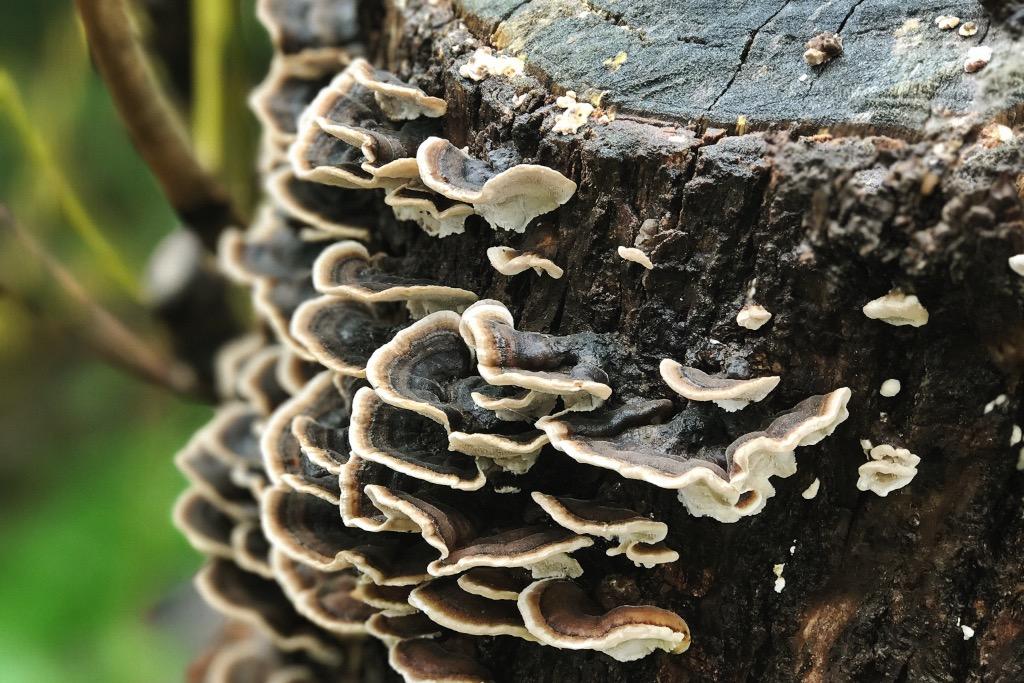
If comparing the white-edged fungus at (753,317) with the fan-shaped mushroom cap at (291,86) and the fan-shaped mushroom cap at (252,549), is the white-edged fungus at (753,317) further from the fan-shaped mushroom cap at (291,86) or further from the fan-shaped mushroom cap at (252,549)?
the fan-shaped mushroom cap at (252,549)

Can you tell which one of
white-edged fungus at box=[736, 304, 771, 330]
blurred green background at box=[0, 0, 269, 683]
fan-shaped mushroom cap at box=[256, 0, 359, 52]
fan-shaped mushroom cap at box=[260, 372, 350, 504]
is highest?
fan-shaped mushroom cap at box=[256, 0, 359, 52]

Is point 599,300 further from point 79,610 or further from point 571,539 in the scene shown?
point 79,610

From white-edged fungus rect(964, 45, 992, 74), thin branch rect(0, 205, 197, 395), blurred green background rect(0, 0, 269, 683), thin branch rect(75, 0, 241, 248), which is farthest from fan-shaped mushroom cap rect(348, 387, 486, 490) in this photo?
thin branch rect(0, 205, 197, 395)

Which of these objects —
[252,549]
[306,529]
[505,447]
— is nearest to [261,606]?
[252,549]

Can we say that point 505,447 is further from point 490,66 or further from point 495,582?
point 490,66

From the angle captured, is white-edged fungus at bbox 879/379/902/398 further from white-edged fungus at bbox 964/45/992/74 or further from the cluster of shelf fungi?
white-edged fungus at bbox 964/45/992/74

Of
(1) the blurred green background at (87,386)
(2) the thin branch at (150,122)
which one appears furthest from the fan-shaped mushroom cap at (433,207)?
(1) the blurred green background at (87,386)

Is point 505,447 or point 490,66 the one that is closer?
point 505,447
